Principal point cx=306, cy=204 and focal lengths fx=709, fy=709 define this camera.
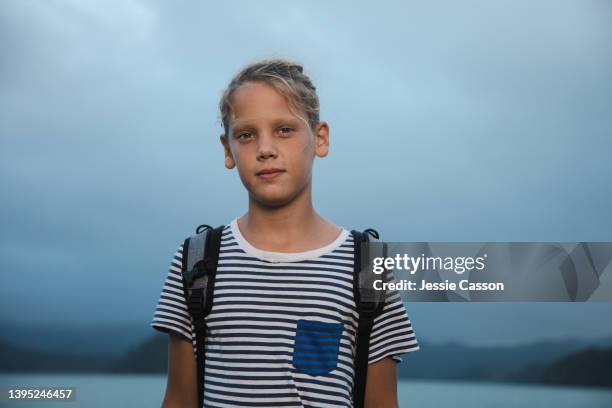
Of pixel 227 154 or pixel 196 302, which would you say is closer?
pixel 196 302

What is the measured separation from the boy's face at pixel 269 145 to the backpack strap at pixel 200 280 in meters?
0.23

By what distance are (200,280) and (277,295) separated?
0.86 feet

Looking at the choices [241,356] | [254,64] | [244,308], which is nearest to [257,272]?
[244,308]

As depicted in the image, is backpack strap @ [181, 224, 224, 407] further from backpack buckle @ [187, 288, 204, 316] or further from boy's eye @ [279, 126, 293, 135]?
boy's eye @ [279, 126, 293, 135]

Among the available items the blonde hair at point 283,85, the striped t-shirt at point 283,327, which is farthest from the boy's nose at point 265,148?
the striped t-shirt at point 283,327

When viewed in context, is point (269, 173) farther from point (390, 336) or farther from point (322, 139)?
point (390, 336)

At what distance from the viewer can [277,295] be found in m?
2.17

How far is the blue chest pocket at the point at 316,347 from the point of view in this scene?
6.88ft

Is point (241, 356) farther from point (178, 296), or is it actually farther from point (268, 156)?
point (268, 156)

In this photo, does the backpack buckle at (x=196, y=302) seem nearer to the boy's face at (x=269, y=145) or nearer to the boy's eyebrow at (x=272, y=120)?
the boy's face at (x=269, y=145)

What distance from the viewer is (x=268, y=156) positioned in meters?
2.16

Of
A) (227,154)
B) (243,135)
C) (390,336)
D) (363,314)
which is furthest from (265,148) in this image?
(390,336)

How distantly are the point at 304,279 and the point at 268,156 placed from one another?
396 millimetres

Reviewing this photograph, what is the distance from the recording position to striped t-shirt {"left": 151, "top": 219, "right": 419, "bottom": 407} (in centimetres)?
209
